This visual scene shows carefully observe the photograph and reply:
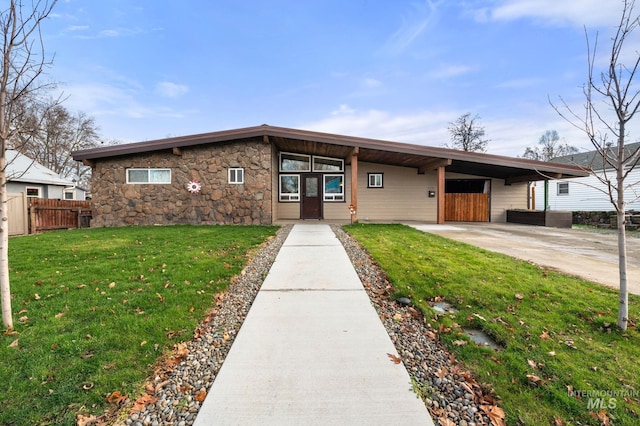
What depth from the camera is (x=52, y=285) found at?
3.66 metres

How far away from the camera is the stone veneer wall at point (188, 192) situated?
34.0 ft

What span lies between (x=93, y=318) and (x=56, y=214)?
11967 mm

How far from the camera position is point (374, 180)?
13.2 metres

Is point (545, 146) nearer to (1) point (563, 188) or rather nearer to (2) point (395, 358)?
(1) point (563, 188)

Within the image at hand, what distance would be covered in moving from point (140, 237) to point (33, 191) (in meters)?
13.9

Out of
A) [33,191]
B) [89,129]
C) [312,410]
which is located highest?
[89,129]

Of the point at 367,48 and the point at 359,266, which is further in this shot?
the point at 367,48

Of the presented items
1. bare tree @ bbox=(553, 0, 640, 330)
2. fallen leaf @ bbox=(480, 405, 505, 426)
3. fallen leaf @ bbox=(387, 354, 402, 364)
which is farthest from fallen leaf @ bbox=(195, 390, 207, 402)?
bare tree @ bbox=(553, 0, 640, 330)

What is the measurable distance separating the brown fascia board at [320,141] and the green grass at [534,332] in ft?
19.5

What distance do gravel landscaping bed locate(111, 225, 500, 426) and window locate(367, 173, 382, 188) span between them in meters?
10.2

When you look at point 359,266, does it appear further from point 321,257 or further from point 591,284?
point 591,284

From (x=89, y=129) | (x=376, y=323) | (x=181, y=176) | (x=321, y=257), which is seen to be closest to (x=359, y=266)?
(x=321, y=257)

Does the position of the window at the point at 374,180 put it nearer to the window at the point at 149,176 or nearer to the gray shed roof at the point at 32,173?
the window at the point at 149,176

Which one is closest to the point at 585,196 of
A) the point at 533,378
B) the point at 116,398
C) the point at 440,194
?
the point at 440,194
